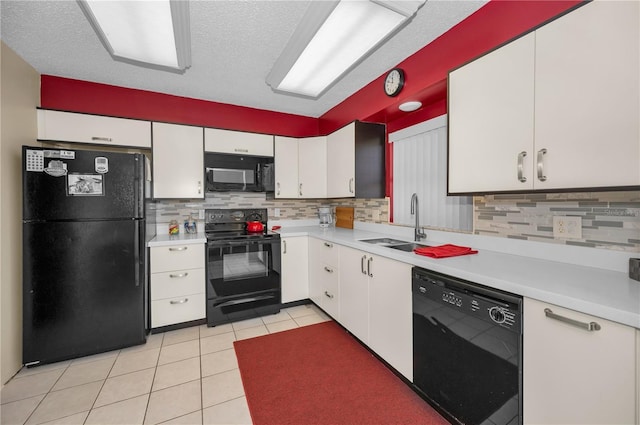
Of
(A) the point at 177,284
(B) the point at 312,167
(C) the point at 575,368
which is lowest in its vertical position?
(A) the point at 177,284

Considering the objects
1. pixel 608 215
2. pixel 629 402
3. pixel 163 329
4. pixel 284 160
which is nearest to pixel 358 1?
pixel 608 215

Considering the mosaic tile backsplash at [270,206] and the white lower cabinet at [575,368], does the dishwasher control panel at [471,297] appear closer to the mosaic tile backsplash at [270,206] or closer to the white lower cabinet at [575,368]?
the white lower cabinet at [575,368]

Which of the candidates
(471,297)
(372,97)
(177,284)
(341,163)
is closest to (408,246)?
(471,297)

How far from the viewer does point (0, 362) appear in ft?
5.93

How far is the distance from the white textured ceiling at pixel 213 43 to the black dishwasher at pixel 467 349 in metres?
1.70

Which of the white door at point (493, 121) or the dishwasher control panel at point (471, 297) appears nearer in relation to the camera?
the dishwasher control panel at point (471, 297)

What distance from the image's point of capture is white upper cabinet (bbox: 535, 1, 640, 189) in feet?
3.24

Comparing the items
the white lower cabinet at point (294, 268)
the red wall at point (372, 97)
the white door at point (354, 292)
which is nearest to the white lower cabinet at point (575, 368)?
the white door at point (354, 292)

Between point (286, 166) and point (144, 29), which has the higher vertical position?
point (144, 29)

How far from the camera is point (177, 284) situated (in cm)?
259

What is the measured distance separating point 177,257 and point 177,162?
40.5 inches

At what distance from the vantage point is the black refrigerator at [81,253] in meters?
1.99

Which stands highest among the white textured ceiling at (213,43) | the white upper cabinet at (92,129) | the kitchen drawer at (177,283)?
the white textured ceiling at (213,43)

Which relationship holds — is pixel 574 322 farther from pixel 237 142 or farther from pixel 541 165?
pixel 237 142
